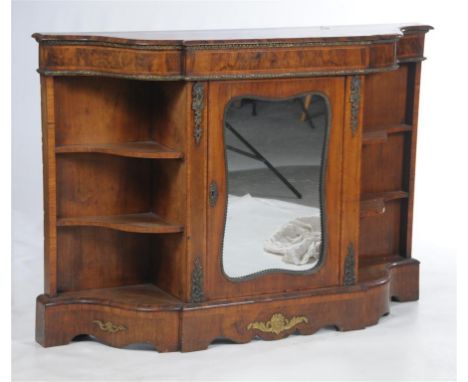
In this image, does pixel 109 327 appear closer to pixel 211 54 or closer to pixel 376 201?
pixel 211 54

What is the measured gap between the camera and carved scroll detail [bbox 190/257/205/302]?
17.8ft

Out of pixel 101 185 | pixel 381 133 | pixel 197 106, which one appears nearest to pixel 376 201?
pixel 381 133

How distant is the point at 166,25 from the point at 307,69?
271 cm

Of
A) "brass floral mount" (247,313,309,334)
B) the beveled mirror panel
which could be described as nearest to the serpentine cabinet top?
the beveled mirror panel

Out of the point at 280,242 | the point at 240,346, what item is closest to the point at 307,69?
the point at 280,242

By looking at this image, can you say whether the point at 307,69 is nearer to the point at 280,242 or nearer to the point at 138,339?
the point at 280,242

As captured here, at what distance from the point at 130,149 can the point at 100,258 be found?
511 mm

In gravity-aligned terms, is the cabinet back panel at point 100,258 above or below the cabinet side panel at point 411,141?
below

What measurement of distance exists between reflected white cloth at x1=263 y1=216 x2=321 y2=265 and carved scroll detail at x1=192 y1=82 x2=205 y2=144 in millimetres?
512

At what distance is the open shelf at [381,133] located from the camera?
19.0 ft

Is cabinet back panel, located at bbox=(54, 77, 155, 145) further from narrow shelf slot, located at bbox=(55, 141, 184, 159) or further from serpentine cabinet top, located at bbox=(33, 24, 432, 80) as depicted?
serpentine cabinet top, located at bbox=(33, 24, 432, 80)

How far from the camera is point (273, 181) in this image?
5.50 metres

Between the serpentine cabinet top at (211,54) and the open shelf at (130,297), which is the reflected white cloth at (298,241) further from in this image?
the serpentine cabinet top at (211,54)

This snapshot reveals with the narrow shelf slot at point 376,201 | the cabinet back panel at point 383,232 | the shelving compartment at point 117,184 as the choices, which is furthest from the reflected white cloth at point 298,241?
the cabinet back panel at point 383,232
